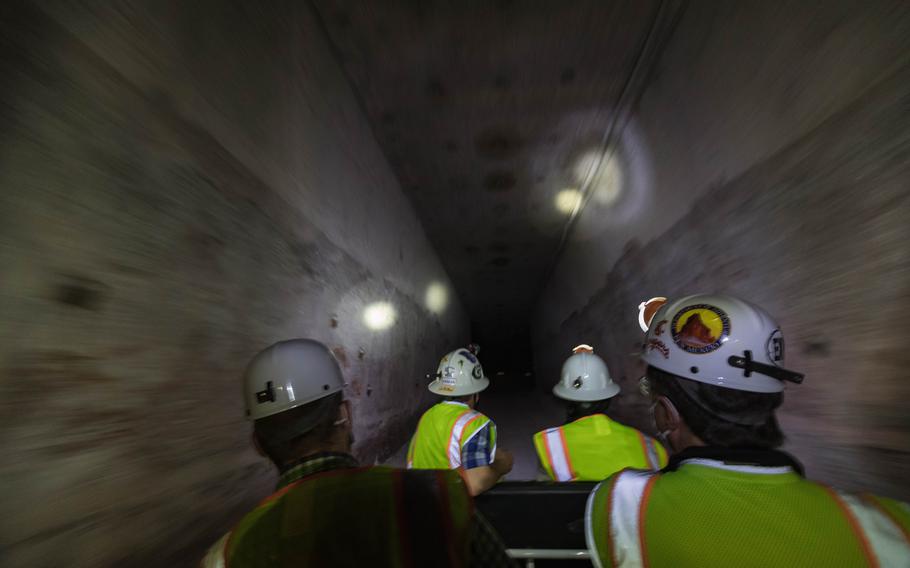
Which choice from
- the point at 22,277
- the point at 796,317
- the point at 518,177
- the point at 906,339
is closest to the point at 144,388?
the point at 22,277

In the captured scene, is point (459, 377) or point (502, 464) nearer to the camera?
point (502, 464)

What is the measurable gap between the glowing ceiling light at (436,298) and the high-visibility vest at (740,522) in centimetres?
558

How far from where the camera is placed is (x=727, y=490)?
936 mm

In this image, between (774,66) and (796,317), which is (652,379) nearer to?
(796,317)

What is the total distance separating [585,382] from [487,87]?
8.35ft

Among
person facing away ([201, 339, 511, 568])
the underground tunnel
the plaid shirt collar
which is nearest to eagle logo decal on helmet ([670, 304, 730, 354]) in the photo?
the underground tunnel

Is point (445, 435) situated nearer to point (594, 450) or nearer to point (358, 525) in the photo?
point (594, 450)

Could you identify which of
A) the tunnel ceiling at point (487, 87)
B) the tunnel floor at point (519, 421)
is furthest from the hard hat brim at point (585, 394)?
the tunnel ceiling at point (487, 87)

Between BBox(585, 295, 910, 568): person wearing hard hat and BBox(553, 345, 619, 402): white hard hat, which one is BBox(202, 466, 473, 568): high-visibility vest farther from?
BBox(553, 345, 619, 402): white hard hat

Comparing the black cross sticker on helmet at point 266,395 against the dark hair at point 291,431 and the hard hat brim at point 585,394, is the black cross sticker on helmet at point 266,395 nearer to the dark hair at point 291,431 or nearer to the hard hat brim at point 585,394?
the dark hair at point 291,431


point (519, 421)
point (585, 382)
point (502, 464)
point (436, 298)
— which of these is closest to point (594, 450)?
point (502, 464)

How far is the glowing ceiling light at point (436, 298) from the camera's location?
6.80 metres

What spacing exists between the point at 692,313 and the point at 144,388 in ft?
6.07

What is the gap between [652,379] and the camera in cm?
140
